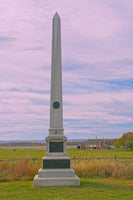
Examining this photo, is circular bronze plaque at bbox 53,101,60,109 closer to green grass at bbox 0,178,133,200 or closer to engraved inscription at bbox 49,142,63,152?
engraved inscription at bbox 49,142,63,152

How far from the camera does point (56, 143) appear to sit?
482 inches

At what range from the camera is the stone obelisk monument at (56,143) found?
11.2 metres

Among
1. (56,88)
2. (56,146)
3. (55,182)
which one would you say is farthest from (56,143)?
(56,88)

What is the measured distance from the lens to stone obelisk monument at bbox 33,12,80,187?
1122cm

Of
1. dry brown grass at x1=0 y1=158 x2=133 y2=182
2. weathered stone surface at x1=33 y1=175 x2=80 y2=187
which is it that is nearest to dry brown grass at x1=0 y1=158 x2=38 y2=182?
dry brown grass at x1=0 y1=158 x2=133 y2=182

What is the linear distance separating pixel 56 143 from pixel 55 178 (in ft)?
5.66

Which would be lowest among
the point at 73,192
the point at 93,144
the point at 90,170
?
the point at 73,192

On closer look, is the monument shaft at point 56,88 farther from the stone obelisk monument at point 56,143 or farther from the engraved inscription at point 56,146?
the engraved inscription at point 56,146

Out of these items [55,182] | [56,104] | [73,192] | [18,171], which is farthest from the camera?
[18,171]

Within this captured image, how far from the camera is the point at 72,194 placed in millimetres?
9391

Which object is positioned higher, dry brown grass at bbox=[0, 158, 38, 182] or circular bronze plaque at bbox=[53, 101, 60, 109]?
circular bronze plaque at bbox=[53, 101, 60, 109]

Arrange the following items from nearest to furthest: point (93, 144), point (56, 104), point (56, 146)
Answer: point (56, 146)
point (56, 104)
point (93, 144)

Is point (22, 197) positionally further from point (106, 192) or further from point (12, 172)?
point (12, 172)

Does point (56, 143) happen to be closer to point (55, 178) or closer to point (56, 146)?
point (56, 146)
